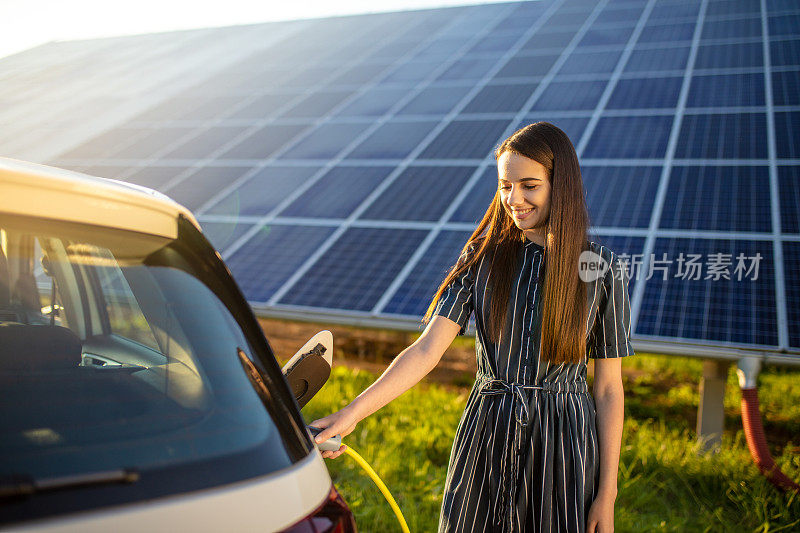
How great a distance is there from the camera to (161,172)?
7895 millimetres

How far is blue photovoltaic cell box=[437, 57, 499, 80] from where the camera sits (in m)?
8.77

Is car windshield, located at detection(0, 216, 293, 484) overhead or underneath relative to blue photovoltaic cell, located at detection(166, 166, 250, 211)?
overhead

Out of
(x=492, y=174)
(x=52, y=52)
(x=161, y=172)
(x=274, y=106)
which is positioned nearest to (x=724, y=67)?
(x=492, y=174)

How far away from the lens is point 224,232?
6.48 metres

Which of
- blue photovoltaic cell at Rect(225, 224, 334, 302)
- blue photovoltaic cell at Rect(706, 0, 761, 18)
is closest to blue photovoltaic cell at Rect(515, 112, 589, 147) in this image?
blue photovoltaic cell at Rect(225, 224, 334, 302)

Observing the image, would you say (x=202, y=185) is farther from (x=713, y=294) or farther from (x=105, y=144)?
(x=713, y=294)

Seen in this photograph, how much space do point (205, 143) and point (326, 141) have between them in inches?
70.2

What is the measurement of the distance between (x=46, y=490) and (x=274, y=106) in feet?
28.6

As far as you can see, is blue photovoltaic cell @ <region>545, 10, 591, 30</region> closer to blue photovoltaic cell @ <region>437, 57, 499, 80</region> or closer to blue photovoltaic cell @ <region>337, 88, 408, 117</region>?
blue photovoltaic cell @ <region>437, 57, 499, 80</region>

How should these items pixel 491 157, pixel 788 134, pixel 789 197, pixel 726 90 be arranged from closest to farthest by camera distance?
pixel 789 197 < pixel 788 134 < pixel 491 157 < pixel 726 90

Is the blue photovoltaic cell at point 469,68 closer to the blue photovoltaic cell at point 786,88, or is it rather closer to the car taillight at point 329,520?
the blue photovoltaic cell at point 786,88

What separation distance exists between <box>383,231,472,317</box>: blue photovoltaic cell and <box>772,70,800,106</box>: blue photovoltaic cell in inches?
→ 130

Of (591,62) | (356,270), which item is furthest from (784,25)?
(356,270)

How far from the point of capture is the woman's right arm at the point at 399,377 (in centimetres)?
176
